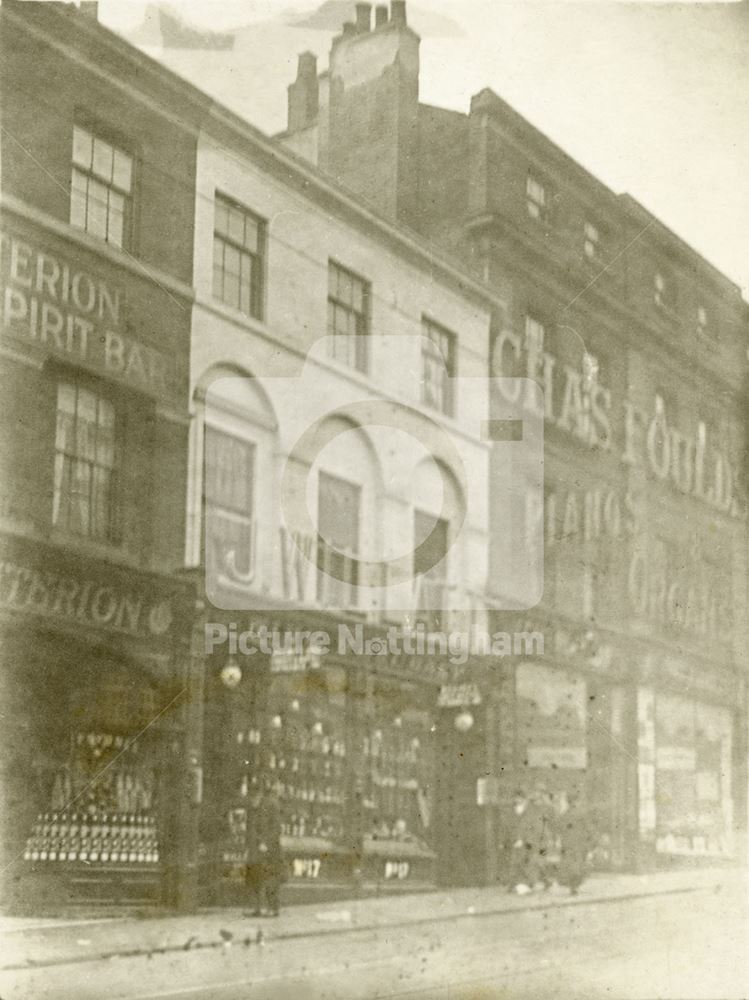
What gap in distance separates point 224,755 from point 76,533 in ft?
5.71

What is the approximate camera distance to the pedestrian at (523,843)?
29.8 ft

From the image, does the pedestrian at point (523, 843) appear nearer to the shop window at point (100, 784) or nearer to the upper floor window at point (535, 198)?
the shop window at point (100, 784)

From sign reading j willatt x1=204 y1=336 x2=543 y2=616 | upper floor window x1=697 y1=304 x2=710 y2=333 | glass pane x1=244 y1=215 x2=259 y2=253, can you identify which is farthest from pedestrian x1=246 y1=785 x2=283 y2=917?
upper floor window x1=697 y1=304 x2=710 y2=333

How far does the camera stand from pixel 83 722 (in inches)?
310

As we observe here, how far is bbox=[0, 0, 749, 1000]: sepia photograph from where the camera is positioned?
7801 millimetres

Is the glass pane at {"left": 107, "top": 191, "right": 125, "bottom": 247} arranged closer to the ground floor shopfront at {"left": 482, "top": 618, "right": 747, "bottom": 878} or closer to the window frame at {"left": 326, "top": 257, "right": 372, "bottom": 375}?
the window frame at {"left": 326, "top": 257, "right": 372, "bottom": 375}

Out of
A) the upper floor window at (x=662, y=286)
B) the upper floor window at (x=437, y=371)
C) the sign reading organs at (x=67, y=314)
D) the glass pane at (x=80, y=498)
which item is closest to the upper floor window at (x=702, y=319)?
the upper floor window at (x=662, y=286)

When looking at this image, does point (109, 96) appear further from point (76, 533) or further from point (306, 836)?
point (306, 836)

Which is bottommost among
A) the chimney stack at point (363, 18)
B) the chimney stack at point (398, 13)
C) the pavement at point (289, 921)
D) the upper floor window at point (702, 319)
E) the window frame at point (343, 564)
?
the pavement at point (289, 921)

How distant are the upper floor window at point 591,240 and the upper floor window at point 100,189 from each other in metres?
3.25

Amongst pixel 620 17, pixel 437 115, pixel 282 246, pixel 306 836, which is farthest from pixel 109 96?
pixel 306 836

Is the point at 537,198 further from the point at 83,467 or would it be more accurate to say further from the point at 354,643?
the point at 83,467

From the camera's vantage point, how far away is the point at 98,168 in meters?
8.03

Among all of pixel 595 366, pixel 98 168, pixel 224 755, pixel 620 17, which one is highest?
pixel 620 17
